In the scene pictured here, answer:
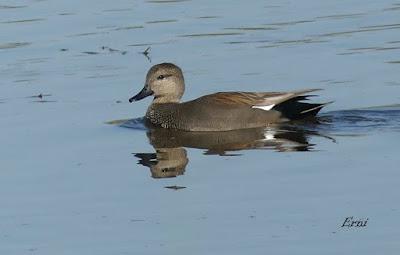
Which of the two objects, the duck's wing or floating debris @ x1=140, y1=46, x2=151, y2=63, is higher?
the duck's wing

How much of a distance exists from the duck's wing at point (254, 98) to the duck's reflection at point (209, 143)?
251 millimetres

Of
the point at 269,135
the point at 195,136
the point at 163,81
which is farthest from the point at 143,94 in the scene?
the point at 269,135

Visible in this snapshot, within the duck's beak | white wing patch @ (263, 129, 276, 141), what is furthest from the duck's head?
white wing patch @ (263, 129, 276, 141)

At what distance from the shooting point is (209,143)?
1309 cm

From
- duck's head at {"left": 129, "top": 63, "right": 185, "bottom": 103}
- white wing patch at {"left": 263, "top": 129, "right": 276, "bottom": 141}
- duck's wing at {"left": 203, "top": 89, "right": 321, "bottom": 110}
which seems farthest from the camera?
duck's head at {"left": 129, "top": 63, "right": 185, "bottom": 103}

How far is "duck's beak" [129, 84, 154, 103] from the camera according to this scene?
562 inches

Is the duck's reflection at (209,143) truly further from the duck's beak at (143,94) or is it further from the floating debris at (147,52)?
the floating debris at (147,52)

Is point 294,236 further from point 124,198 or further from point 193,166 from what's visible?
point 193,166

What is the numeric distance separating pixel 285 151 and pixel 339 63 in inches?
149

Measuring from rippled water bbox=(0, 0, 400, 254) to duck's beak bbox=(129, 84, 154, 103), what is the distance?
20 cm

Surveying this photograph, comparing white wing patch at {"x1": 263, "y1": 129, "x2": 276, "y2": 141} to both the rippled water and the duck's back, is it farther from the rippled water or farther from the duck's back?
the duck's back

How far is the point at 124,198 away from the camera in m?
10.4

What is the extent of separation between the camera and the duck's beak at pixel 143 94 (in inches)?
562

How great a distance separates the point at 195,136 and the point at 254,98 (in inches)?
28.4
